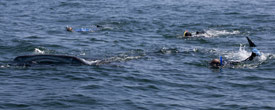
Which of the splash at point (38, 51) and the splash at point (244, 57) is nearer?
the splash at point (244, 57)

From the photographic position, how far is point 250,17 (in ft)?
100

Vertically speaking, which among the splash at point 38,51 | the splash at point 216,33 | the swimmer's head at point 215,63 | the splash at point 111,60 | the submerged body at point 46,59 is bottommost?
the swimmer's head at point 215,63

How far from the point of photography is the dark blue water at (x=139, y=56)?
13.1m

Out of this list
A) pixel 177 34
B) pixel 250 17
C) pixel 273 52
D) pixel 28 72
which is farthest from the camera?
pixel 250 17

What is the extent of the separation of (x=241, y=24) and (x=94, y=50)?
38.9 feet

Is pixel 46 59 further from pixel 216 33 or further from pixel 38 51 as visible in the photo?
pixel 216 33

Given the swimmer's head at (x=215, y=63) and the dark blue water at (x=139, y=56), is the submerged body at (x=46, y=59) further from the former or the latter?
the swimmer's head at (x=215, y=63)

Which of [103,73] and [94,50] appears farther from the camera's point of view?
[94,50]

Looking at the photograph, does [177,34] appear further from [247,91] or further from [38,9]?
[38,9]

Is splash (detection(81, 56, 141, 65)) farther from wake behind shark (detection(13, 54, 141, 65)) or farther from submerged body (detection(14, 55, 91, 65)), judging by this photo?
submerged body (detection(14, 55, 91, 65))

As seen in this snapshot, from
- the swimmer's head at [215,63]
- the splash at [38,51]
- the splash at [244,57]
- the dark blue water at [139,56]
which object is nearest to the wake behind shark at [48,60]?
the dark blue water at [139,56]

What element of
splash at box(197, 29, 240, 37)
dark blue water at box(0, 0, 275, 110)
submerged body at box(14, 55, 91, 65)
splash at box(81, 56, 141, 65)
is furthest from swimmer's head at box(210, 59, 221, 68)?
splash at box(197, 29, 240, 37)

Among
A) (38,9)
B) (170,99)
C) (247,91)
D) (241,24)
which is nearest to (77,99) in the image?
(170,99)

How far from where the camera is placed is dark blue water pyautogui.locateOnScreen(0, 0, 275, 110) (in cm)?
1309
